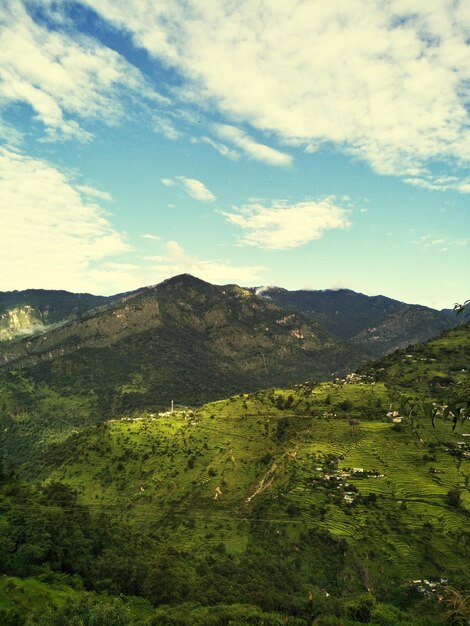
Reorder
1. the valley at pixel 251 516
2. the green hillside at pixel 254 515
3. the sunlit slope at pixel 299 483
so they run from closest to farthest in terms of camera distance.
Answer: the valley at pixel 251 516 < the green hillside at pixel 254 515 < the sunlit slope at pixel 299 483

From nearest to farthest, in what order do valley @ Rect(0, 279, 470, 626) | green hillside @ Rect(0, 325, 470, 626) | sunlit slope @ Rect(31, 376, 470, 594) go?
valley @ Rect(0, 279, 470, 626)
green hillside @ Rect(0, 325, 470, 626)
sunlit slope @ Rect(31, 376, 470, 594)

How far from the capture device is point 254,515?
408 ft

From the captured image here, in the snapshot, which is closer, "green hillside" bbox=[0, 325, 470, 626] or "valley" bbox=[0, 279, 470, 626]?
"valley" bbox=[0, 279, 470, 626]

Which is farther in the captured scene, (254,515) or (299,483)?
(299,483)

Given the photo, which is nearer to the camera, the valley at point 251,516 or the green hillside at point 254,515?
the valley at point 251,516

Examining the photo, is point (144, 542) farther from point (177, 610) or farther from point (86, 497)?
point (86, 497)

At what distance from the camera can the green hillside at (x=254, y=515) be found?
74375 millimetres

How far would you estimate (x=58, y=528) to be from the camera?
270 feet

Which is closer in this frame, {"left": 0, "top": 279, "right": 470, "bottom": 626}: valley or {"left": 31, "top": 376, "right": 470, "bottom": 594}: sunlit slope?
{"left": 0, "top": 279, "right": 470, "bottom": 626}: valley

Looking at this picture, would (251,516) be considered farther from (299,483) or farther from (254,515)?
(299,483)

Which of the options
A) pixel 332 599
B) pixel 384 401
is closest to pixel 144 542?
pixel 332 599

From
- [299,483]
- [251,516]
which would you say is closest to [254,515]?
[251,516]

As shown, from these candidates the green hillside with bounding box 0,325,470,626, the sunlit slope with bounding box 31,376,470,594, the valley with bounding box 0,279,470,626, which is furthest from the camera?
the sunlit slope with bounding box 31,376,470,594

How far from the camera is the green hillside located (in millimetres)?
74375
